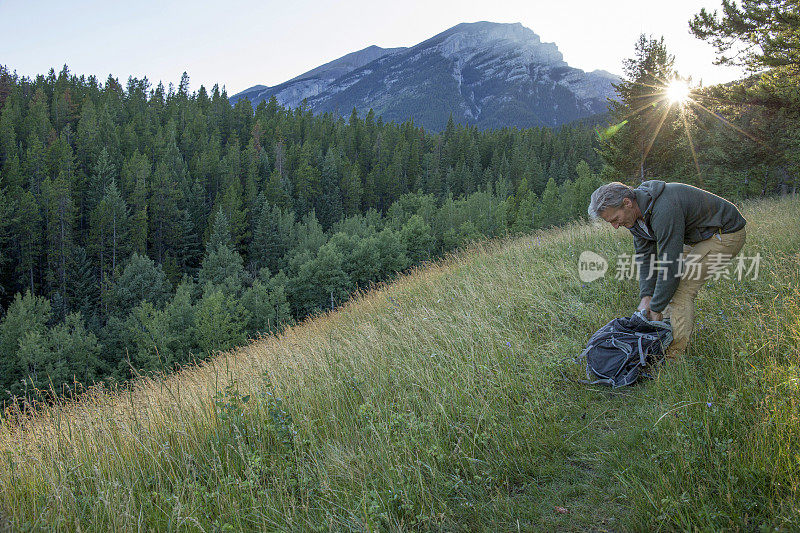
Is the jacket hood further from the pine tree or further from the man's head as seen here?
the pine tree

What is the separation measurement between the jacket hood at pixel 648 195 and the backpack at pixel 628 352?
3.29 feet

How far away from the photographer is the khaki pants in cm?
367

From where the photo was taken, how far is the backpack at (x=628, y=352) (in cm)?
377

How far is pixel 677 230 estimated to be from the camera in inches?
138

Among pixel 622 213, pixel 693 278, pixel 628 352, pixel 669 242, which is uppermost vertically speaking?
pixel 622 213

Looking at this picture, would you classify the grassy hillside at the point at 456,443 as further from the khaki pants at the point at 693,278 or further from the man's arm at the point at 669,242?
the man's arm at the point at 669,242

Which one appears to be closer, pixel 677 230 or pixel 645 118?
pixel 677 230

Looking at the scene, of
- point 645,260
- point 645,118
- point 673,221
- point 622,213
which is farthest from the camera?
point 645,118

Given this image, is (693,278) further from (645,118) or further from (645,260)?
(645,118)

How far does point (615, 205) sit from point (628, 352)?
1.31m

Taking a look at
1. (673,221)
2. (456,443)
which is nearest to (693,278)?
(673,221)
